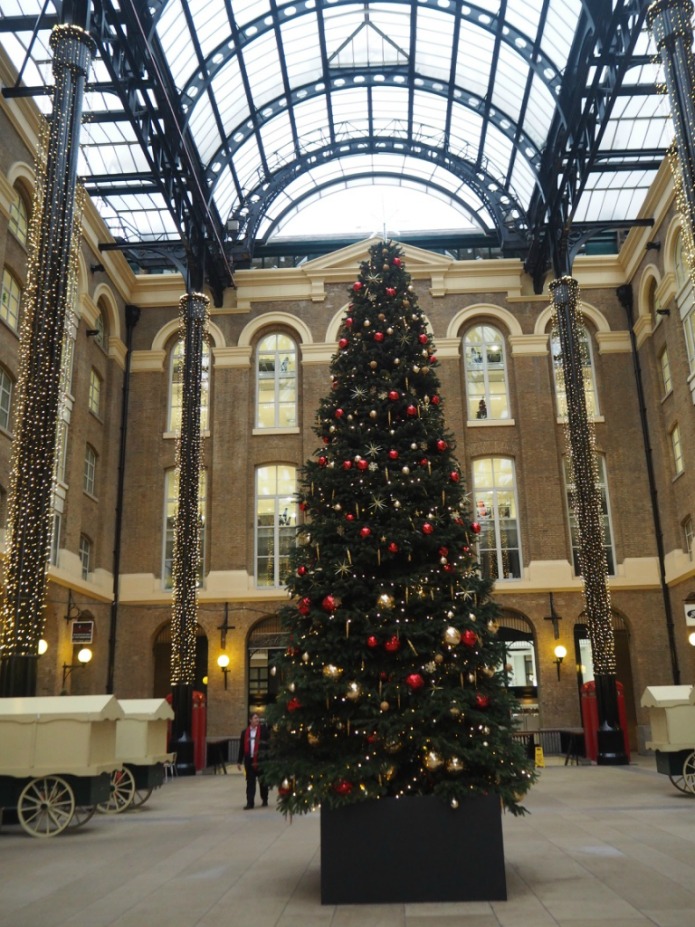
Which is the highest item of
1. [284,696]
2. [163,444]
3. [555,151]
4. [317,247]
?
[317,247]

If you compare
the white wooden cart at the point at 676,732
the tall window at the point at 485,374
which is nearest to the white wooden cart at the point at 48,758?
the white wooden cart at the point at 676,732

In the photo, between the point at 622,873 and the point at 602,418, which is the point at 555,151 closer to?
the point at 602,418

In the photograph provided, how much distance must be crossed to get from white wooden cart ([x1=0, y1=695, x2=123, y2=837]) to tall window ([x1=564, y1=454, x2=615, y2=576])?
16980mm

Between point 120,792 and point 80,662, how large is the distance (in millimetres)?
Answer: 9720

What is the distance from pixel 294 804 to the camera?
21.8 feet

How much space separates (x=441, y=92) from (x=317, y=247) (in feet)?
21.1

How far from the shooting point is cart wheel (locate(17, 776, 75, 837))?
1036 centimetres

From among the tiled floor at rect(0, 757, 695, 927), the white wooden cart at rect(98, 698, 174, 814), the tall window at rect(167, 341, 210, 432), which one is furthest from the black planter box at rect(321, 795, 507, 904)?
the tall window at rect(167, 341, 210, 432)

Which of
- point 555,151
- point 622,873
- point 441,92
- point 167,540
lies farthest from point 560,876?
point 441,92

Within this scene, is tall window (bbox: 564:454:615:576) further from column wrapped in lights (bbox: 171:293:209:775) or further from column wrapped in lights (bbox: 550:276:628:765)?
column wrapped in lights (bbox: 171:293:209:775)

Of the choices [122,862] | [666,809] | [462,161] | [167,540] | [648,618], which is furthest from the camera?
[462,161]

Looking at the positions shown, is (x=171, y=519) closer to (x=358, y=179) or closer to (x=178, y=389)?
(x=178, y=389)

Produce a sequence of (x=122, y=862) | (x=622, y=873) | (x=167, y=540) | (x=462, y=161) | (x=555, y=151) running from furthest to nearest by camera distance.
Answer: (x=462, y=161)
(x=167, y=540)
(x=555, y=151)
(x=122, y=862)
(x=622, y=873)

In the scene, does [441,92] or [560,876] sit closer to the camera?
[560,876]
